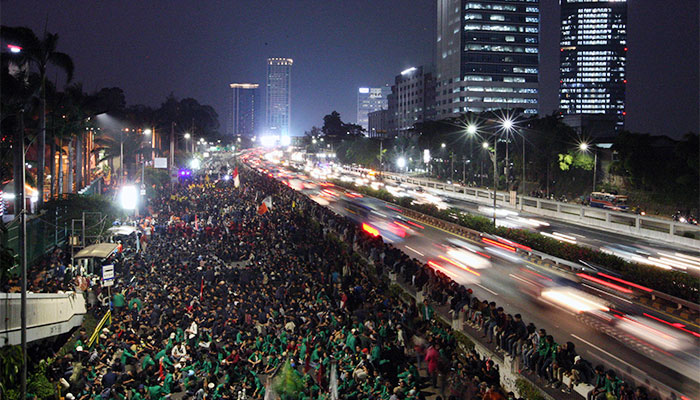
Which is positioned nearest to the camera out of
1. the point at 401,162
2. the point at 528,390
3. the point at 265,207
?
the point at 528,390

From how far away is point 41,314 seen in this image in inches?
656

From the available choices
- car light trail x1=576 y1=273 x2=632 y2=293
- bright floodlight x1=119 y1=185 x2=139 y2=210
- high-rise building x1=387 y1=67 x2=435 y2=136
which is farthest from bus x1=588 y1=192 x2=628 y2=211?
high-rise building x1=387 y1=67 x2=435 y2=136

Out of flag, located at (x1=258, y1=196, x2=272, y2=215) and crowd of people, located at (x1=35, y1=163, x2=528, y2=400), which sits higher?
flag, located at (x1=258, y1=196, x2=272, y2=215)

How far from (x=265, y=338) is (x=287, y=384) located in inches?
122

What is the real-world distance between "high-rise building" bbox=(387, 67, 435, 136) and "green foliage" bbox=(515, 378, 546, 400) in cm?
13861

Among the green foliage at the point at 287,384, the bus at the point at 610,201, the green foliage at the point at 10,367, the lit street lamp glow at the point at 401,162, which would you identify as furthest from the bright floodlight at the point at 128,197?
the lit street lamp glow at the point at 401,162

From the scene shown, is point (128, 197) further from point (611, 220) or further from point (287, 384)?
point (611, 220)

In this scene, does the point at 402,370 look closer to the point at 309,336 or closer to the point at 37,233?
the point at 309,336

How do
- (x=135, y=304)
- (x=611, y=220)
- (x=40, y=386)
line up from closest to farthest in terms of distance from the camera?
(x=40, y=386) → (x=135, y=304) → (x=611, y=220)

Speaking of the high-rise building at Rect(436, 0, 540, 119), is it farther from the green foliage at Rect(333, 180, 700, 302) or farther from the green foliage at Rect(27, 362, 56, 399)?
the green foliage at Rect(27, 362, 56, 399)

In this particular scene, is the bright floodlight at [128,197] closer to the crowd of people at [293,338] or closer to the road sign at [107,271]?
the crowd of people at [293,338]

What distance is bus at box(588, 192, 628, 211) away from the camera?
41534mm

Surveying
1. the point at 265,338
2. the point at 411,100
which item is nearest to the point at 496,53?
the point at 411,100

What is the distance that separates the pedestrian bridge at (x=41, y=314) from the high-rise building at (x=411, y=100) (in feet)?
442
